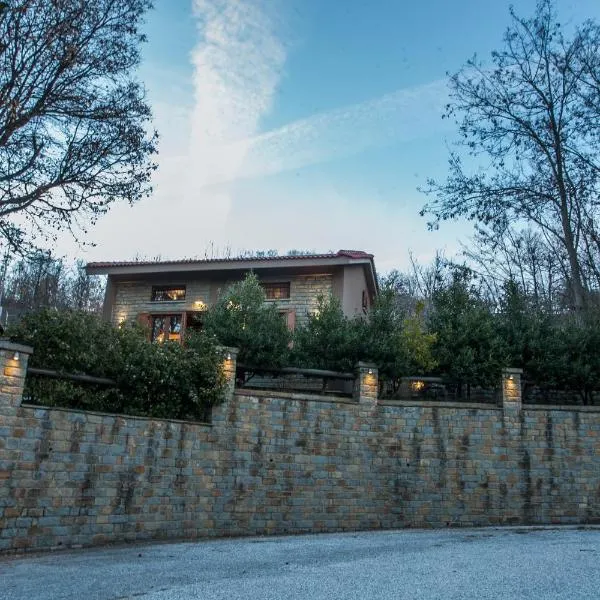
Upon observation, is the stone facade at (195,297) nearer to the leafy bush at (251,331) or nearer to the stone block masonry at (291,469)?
the leafy bush at (251,331)

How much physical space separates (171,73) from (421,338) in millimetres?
8743

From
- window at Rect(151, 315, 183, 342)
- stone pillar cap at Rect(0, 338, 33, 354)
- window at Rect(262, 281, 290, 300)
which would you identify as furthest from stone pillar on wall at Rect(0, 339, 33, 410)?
window at Rect(262, 281, 290, 300)

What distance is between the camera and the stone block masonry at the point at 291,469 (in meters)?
9.78

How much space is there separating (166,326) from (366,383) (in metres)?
9.18

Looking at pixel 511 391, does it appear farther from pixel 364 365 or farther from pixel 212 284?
→ pixel 212 284

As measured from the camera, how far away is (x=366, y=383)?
13.4 meters

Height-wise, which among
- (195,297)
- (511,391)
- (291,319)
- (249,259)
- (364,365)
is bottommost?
(511,391)

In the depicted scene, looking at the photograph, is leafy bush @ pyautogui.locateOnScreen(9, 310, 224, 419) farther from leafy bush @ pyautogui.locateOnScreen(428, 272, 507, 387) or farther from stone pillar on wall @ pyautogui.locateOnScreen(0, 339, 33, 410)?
leafy bush @ pyautogui.locateOnScreen(428, 272, 507, 387)

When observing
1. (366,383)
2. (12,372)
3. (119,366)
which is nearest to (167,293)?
(119,366)

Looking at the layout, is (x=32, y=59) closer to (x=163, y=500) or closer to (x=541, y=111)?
(x=163, y=500)

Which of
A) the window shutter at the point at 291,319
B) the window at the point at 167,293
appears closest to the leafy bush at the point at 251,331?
the window shutter at the point at 291,319

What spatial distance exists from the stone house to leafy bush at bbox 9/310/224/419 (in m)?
6.87

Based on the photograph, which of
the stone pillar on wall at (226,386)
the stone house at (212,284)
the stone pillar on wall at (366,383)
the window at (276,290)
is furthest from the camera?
the window at (276,290)

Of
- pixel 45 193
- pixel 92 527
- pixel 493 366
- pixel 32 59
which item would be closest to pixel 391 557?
pixel 92 527
